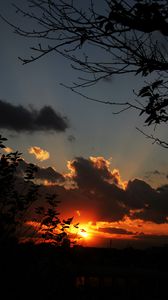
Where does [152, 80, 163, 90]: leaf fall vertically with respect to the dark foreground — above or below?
above

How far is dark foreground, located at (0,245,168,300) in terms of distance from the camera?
722cm

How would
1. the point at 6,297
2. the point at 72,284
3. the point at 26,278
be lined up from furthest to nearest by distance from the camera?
the point at 72,284, the point at 26,278, the point at 6,297

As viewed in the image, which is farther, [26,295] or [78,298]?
[78,298]

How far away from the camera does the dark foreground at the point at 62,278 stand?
7.22 meters

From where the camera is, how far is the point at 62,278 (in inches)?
340

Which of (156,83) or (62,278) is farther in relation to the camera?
(62,278)

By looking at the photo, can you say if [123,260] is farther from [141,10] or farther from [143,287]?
[141,10]

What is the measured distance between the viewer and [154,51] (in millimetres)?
4562

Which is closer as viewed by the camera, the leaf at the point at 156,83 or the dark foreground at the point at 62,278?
the leaf at the point at 156,83

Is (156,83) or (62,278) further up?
(156,83)

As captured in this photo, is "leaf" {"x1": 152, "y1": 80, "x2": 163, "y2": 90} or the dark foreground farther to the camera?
the dark foreground

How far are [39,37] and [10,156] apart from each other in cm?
510

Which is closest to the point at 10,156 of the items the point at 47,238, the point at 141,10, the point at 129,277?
the point at 47,238

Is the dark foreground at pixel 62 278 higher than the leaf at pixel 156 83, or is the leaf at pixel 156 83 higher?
the leaf at pixel 156 83
